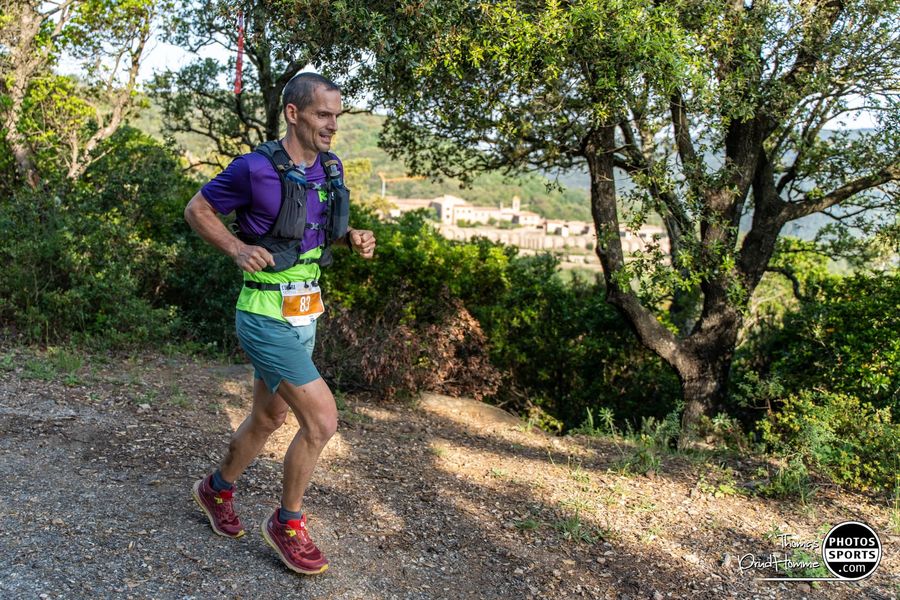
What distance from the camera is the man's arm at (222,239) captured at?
296 centimetres

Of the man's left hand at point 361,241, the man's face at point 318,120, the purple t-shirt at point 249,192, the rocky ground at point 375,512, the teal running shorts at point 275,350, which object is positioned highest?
the man's face at point 318,120

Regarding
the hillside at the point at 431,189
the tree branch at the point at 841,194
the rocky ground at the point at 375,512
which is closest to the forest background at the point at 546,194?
the tree branch at the point at 841,194

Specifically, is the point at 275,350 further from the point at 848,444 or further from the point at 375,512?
the point at 848,444

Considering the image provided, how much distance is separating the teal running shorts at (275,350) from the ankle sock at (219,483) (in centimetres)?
67

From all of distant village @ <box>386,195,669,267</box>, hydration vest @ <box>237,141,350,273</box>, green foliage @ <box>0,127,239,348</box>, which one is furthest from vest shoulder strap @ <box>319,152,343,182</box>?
distant village @ <box>386,195,669,267</box>

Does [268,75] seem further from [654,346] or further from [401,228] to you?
[654,346]

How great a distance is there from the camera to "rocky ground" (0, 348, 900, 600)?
3404mm

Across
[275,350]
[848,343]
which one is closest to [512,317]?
[848,343]

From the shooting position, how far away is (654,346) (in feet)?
22.4

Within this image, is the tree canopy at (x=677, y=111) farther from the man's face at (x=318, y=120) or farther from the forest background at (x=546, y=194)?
the man's face at (x=318, y=120)

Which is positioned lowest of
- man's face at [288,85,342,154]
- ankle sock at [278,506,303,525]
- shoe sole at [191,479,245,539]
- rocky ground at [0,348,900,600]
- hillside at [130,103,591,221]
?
rocky ground at [0,348,900,600]

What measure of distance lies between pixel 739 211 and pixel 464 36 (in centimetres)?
306

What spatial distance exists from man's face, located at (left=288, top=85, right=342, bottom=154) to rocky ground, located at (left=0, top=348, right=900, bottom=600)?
180cm

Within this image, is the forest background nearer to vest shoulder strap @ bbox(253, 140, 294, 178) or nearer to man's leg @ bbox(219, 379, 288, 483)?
vest shoulder strap @ bbox(253, 140, 294, 178)
